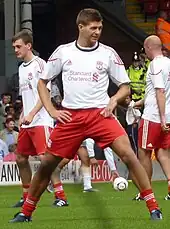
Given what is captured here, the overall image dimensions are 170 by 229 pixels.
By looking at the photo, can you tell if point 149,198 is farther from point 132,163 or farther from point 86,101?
point 86,101

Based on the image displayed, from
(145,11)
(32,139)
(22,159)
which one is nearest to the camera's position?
(32,139)

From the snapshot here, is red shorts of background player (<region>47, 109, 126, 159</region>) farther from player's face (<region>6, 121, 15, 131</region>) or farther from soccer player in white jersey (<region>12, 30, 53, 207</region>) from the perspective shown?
player's face (<region>6, 121, 15, 131</region>)

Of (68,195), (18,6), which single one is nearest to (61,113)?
(68,195)

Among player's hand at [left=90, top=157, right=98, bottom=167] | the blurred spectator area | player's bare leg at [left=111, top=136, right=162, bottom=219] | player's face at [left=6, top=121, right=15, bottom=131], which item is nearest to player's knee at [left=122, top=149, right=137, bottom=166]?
player's bare leg at [left=111, top=136, right=162, bottom=219]

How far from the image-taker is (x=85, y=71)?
9906mm

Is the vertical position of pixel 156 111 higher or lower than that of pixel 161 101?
lower

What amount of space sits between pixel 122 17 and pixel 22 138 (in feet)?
56.2

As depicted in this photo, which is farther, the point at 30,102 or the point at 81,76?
the point at 30,102

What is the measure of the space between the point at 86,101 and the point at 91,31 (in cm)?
73

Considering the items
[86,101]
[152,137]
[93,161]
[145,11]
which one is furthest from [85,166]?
[145,11]

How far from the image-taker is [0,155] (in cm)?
1817

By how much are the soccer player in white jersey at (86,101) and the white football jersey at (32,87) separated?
→ 1.93 metres

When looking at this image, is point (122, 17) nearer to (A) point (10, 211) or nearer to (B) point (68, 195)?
(B) point (68, 195)

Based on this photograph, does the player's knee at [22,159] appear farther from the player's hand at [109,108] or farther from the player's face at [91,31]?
the player's face at [91,31]
